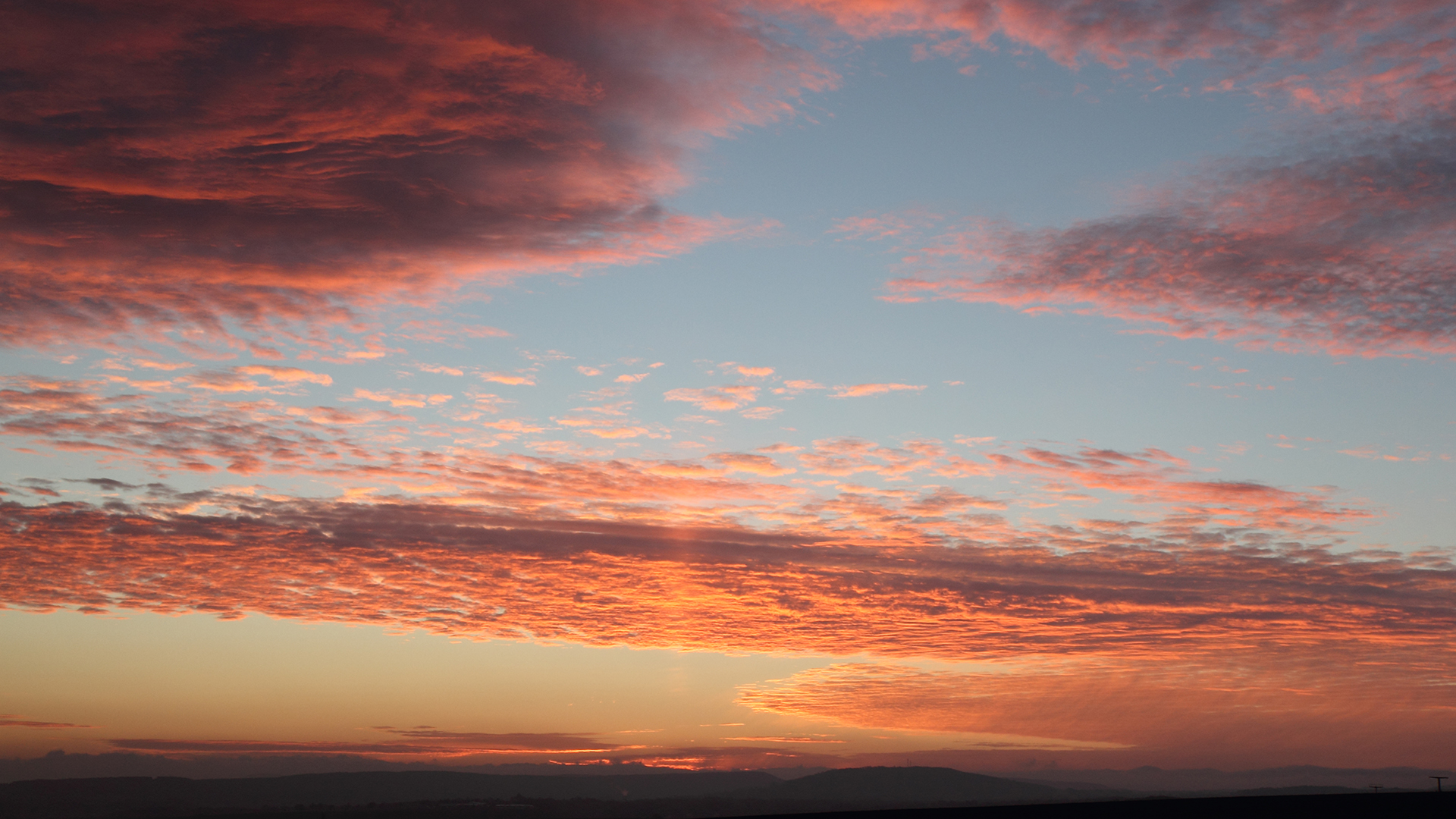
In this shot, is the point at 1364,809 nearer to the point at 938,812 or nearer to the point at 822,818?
the point at 938,812

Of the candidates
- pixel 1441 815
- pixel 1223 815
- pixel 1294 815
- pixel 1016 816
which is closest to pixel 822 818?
pixel 1016 816

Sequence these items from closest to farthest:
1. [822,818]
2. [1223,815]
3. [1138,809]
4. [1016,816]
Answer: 1. [822,818]
2. [1016,816]
3. [1223,815]
4. [1138,809]

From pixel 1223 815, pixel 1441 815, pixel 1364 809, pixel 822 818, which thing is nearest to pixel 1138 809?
pixel 1223 815

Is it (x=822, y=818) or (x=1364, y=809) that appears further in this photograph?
(x=1364, y=809)

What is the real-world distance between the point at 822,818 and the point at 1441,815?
47.8 meters

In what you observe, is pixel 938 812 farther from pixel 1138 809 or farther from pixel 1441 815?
pixel 1441 815

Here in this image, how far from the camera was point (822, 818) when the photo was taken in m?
58.2

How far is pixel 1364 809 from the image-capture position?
251 feet

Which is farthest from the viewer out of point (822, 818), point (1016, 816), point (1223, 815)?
point (1223, 815)

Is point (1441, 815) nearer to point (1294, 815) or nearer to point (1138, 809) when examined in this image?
point (1294, 815)

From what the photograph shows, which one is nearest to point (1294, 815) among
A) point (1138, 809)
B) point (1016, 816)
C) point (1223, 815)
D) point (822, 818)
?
point (1223, 815)

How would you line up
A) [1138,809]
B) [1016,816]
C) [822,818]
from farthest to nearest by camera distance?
[1138,809] → [1016,816] → [822,818]

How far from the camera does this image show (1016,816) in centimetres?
6819

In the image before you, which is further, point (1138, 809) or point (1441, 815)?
point (1138, 809)
